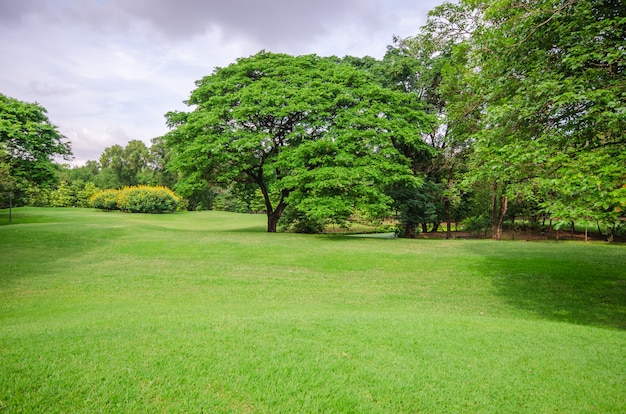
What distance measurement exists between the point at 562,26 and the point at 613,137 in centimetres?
295

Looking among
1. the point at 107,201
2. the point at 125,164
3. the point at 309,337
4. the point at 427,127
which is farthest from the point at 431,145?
the point at 125,164

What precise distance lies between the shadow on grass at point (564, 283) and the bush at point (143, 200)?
1355 inches

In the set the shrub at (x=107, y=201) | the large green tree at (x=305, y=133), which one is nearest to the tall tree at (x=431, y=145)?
the large green tree at (x=305, y=133)

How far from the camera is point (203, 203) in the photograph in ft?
184

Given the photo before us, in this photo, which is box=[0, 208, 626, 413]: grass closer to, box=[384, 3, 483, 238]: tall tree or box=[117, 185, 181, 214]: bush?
box=[384, 3, 483, 238]: tall tree

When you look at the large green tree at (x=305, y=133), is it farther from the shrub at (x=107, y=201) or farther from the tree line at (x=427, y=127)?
the shrub at (x=107, y=201)

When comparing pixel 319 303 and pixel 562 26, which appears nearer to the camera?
pixel 562 26

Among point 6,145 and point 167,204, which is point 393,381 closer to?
point 6,145

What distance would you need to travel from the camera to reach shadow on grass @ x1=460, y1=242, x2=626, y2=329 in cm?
883

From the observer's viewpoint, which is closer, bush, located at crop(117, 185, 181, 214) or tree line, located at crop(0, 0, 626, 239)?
tree line, located at crop(0, 0, 626, 239)

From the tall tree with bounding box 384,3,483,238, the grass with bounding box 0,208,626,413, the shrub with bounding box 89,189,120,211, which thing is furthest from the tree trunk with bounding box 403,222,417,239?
the shrub with bounding box 89,189,120,211

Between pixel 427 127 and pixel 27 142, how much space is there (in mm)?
27981

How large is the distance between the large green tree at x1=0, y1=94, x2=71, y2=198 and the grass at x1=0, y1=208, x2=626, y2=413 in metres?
15.2

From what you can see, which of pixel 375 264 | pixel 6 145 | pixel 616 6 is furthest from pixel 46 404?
pixel 6 145
